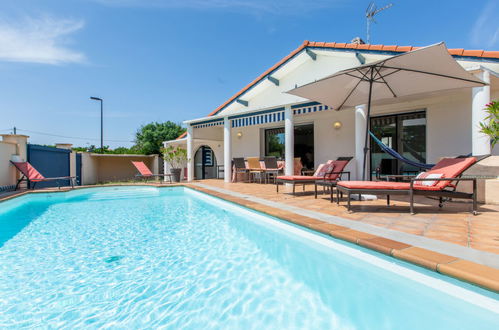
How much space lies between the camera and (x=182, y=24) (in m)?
15.5

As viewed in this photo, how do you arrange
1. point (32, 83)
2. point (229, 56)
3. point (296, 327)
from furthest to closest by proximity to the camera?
1. point (32, 83)
2. point (229, 56)
3. point (296, 327)

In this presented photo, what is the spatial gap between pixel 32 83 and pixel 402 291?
120 feet

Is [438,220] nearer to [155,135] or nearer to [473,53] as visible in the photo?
[473,53]

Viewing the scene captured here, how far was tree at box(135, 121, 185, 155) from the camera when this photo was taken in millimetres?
32003

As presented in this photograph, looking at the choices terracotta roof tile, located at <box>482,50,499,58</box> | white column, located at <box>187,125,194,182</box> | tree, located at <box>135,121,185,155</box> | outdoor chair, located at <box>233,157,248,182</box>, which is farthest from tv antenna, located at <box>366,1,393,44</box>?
tree, located at <box>135,121,185,155</box>

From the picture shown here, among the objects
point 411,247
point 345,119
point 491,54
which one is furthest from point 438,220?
point 345,119

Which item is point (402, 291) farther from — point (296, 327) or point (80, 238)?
point (80, 238)

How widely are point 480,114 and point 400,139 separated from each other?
4.15 metres

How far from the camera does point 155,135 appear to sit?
32.5 metres

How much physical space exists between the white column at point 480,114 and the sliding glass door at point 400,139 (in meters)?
3.31

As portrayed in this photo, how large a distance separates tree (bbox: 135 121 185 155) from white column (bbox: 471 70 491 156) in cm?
3013

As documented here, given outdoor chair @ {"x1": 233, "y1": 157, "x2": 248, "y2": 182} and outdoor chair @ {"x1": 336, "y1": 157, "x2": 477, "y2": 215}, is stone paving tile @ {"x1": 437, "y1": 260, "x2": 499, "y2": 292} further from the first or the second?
outdoor chair @ {"x1": 233, "y1": 157, "x2": 248, "y2": 182}

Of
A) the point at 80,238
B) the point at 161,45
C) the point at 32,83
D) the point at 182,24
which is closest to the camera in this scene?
the point at 80,238

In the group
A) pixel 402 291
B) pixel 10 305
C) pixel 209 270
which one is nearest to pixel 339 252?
pixel 402 291
